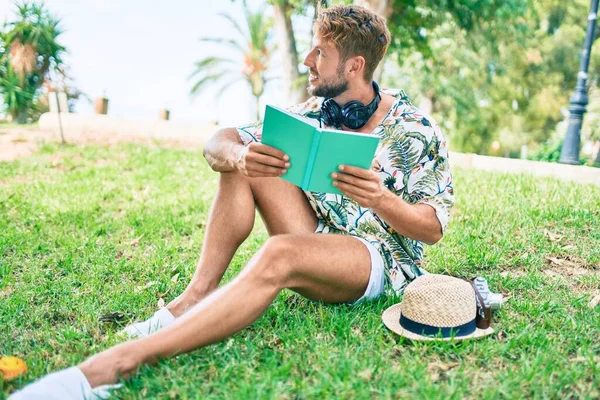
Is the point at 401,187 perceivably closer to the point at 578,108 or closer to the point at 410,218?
the point at 410,218

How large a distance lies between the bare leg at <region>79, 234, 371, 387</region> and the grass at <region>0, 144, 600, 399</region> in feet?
0.35

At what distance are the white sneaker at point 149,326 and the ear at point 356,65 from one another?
147 cm

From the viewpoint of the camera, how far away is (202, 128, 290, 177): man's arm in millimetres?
2355

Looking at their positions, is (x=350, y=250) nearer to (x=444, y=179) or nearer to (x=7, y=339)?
(x=444, y=179)

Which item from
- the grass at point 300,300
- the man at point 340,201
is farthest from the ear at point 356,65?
the grass at point 300,300

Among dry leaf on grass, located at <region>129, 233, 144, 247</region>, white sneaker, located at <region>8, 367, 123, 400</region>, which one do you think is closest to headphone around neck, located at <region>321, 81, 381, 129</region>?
white sneaker, located at <region>8, 367, 123, 400</region>

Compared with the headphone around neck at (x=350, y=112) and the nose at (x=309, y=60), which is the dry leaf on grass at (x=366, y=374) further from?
the nose at (x=309, y=60)

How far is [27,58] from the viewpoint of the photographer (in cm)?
1405

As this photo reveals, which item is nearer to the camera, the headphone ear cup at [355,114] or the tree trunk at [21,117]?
the headphone ear cup at [355,114]

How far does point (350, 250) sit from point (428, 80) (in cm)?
1690

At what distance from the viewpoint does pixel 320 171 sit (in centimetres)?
229

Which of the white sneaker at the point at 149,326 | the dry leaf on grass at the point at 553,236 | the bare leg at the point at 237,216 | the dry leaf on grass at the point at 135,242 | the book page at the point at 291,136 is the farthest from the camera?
the dry leaf on grass at the point at 135,242

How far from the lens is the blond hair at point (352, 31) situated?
2854mm

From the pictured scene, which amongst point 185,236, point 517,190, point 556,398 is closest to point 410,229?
point 556,398
